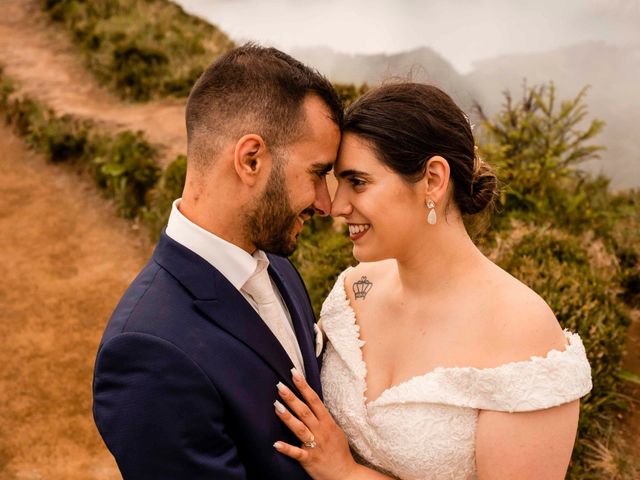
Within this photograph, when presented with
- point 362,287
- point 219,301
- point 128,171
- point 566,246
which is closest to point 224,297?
point 219,301

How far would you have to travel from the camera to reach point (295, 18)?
86.4 feet

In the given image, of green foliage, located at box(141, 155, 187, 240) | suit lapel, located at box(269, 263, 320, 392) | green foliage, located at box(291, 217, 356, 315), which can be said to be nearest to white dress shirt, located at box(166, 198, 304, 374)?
suit lapel, located at box(269, 263, 320, 392)

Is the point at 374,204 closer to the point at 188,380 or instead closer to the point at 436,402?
the point at 436,402

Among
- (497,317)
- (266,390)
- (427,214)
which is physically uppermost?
(427,214)

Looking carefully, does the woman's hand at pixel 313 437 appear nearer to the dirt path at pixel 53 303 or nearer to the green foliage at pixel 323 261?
the green foliage at pixel 323 261

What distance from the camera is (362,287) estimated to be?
9.77 ft

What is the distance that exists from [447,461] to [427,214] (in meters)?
0.95

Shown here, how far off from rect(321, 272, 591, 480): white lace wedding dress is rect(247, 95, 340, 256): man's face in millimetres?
699

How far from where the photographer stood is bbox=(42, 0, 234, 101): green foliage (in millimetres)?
11312

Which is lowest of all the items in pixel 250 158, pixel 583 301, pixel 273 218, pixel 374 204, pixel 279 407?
pixel 583 301

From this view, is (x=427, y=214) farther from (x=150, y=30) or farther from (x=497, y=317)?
(x=150, y=30)

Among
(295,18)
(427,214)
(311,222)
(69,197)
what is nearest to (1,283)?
(69,197)

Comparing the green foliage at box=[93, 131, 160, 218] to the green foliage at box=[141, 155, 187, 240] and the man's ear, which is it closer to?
the green foliage at box=[141, 155, 187, 240]

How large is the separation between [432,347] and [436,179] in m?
0.67
